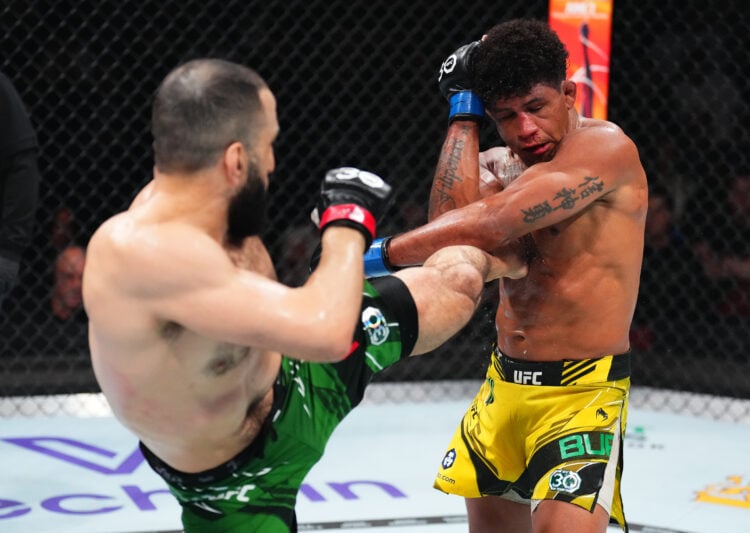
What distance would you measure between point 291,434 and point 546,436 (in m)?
0.61

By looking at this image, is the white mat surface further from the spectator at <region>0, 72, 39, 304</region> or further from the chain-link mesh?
the spectator at <region>0, 72, 39, 304</region>

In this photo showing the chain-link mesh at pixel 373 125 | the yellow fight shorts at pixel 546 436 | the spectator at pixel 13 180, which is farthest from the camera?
the chain-link mesh at pixel 373 125

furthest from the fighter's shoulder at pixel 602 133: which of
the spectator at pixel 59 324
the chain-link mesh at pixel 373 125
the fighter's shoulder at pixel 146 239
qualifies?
the spectator at pixel 59 324

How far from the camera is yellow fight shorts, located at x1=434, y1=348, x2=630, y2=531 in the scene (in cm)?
203

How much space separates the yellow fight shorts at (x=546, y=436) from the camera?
2.03m

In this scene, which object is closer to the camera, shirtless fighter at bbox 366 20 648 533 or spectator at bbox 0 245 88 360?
shirtless fighter at bbox 366 20 648 533

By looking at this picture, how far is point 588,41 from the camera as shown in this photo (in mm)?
3725

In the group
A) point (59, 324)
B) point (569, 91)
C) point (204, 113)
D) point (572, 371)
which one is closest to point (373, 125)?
point (59, 324)

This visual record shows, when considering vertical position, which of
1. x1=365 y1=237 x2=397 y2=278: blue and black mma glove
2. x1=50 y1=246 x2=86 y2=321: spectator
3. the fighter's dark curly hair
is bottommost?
x1=50 y1=246 x2=86 y2=321: spectator

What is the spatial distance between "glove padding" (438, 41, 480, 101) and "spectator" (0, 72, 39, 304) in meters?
1.39

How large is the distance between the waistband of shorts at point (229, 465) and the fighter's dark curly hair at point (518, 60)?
0.75 m

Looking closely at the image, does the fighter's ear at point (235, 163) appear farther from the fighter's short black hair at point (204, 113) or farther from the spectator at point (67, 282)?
the spectator at point (67, 282)

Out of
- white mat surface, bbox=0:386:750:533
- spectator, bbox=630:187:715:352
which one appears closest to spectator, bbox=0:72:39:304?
white mat surface, bbox=0:386:750:533

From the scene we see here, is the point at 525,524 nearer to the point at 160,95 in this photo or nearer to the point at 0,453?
the point at 160,95
